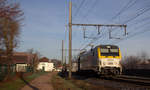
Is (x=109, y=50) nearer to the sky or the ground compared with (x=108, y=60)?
nearer to the sky

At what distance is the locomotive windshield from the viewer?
20.0 metres

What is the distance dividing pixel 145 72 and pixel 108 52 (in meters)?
8.77

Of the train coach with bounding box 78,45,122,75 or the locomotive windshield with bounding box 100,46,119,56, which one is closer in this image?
the train coach with bounding box 78,45,122,75

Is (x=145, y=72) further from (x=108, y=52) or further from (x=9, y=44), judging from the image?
(x=9, y=44)

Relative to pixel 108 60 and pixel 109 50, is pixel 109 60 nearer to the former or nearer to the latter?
pixel 108 60

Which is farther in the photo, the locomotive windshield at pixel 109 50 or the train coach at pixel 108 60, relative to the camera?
the locomotive windshield at pixel 109 50

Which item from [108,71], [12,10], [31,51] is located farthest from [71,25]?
[31,51]

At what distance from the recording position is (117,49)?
804 inches

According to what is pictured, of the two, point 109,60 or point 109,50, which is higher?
point 109,50

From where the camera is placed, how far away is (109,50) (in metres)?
20.3

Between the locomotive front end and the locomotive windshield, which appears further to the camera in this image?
the locomotive windshield

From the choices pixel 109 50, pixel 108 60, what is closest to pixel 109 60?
pixel 108 60

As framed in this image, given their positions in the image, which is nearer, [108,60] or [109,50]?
[108,60]

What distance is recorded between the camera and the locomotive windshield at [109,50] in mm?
20016
